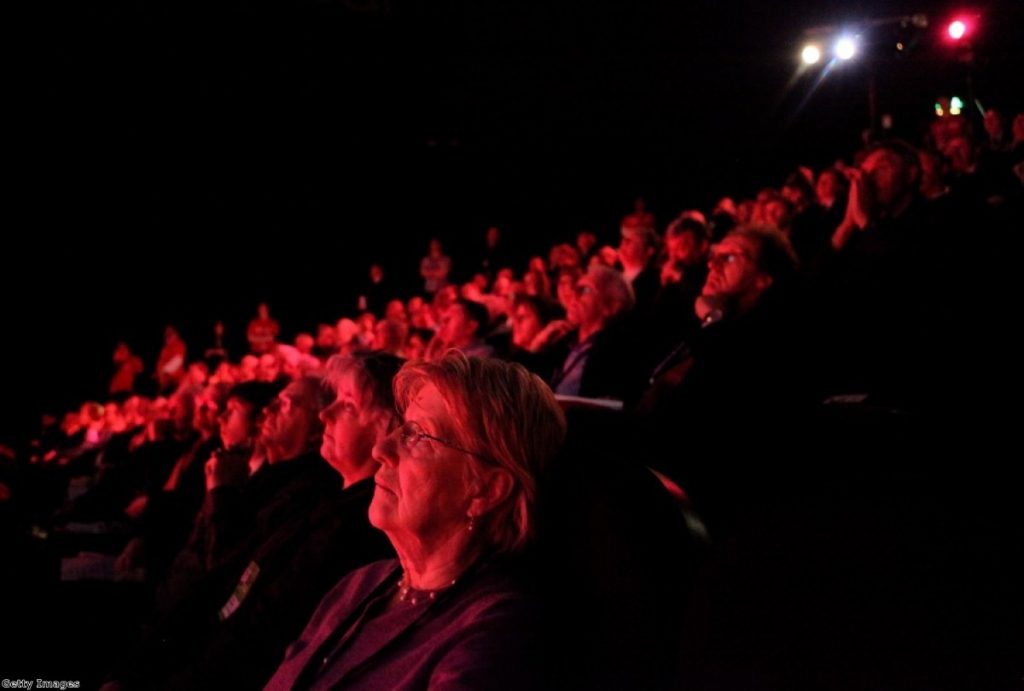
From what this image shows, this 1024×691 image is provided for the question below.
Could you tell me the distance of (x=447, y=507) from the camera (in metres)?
1.56

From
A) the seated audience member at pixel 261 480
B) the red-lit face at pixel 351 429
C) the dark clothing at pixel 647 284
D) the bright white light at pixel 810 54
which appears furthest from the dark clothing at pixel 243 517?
the bright white light at pixel 810 54

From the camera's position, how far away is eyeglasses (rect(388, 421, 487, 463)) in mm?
1564

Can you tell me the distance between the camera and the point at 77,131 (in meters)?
13.9

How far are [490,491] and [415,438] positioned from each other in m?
0.17

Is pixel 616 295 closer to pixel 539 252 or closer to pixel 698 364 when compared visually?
pixel 698 364

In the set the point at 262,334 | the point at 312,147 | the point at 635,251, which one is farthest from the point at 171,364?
the point at 635,251

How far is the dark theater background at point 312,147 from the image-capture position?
10578mm

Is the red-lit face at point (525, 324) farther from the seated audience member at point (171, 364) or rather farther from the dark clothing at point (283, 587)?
the seated audience member at point (171, 364)

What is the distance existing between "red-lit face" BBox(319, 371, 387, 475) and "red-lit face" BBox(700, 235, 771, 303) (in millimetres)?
1282

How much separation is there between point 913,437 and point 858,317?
43.7 inches

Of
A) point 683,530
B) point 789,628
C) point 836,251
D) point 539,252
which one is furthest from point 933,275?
point 539,252

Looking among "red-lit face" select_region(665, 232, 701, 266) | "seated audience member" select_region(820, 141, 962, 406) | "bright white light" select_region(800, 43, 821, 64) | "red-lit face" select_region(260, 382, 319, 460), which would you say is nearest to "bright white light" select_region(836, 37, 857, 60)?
"bright white light" select_region(800, 43, 821, 64)

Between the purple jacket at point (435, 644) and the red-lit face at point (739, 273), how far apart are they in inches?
70.3

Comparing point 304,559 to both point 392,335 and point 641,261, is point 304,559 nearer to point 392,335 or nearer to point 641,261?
point 641,261
